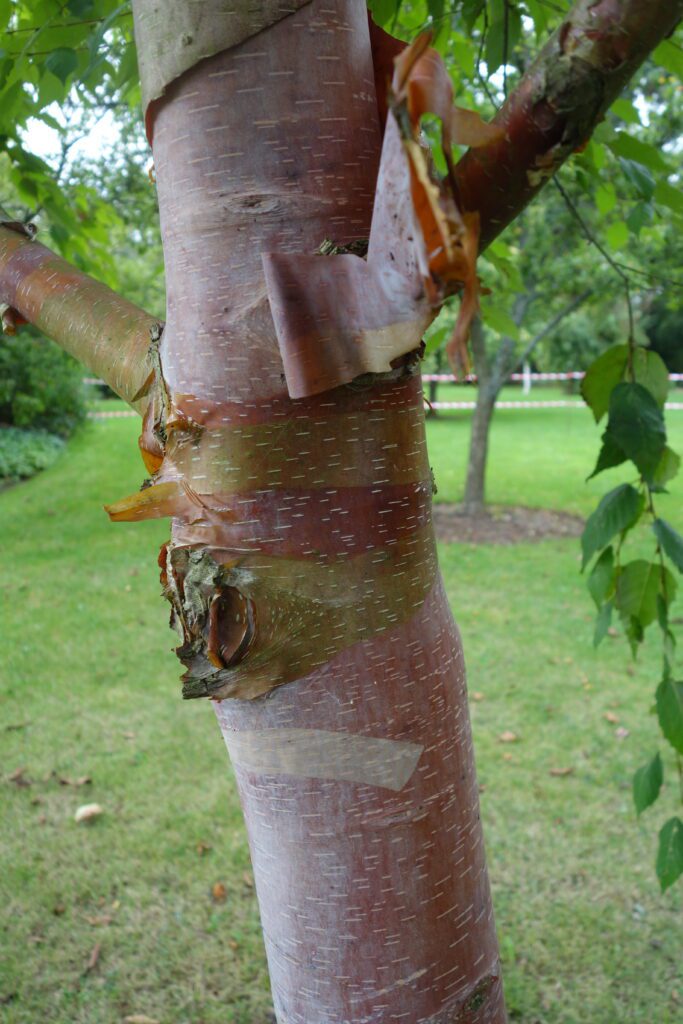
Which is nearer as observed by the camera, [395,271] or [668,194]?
[395,271]

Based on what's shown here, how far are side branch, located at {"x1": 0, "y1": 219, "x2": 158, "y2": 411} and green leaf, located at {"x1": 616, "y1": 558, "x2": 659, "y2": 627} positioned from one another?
3.85ft

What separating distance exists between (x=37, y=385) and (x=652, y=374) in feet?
44.6

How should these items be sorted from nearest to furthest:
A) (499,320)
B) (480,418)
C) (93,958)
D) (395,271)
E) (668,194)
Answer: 1. (395,271)
2. (668,194)
3. (499,320)
4. (93,958)
5. (480,418)

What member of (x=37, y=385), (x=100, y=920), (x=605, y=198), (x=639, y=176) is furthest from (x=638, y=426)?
(x=37, y=385)

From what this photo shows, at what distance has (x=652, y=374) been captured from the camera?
1.54 m

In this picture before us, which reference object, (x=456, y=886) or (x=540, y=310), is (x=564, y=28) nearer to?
(x=456, y=886)

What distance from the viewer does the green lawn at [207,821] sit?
9.50ft

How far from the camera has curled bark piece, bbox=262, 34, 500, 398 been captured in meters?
0.61

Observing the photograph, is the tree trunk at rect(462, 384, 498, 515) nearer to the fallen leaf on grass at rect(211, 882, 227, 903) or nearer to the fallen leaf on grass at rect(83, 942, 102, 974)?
the fallen leaf on grass at rect(211, 882, 227, 903)

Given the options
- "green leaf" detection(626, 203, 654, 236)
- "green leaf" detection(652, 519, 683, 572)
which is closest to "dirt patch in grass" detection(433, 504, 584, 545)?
"green leaf" detection(626, 203, 654, 236)

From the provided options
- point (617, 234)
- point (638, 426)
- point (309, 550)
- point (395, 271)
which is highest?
point (617, 234)

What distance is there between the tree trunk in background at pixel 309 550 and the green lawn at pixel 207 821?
7.49ft

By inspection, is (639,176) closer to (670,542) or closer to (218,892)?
(670,542)

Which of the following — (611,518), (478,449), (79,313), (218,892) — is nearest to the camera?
(79,313)
